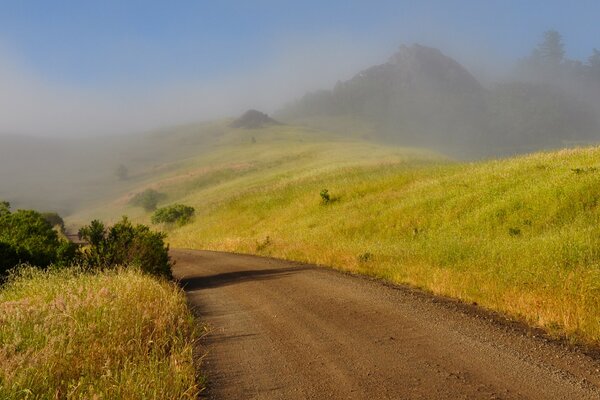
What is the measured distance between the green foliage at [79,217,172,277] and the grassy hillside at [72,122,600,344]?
570cm

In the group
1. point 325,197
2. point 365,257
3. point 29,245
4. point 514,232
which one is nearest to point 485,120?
point 325,197

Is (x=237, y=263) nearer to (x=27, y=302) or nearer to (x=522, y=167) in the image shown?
(x=27, y=302)

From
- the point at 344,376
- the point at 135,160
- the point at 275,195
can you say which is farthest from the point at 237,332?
the point at 135,160

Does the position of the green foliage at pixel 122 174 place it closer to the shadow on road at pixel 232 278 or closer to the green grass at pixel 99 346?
the shadow on road at pixel 232 278

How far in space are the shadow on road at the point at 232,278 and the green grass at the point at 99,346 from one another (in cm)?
450

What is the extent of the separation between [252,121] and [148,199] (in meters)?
86.8

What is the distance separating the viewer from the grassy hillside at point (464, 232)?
9148 mm

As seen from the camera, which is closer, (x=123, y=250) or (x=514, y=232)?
(x=123, y=250)

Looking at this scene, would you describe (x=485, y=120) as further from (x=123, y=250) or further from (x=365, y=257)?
(x=123, y=250)

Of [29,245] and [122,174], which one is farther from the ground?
[29,245]

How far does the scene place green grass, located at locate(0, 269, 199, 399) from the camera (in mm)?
5051

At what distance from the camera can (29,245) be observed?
48.5 feet

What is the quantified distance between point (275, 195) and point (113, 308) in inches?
1319

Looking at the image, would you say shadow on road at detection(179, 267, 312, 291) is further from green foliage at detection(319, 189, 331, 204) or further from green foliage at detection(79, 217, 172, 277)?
green foliage at detection(319, 189, 331, 204)
